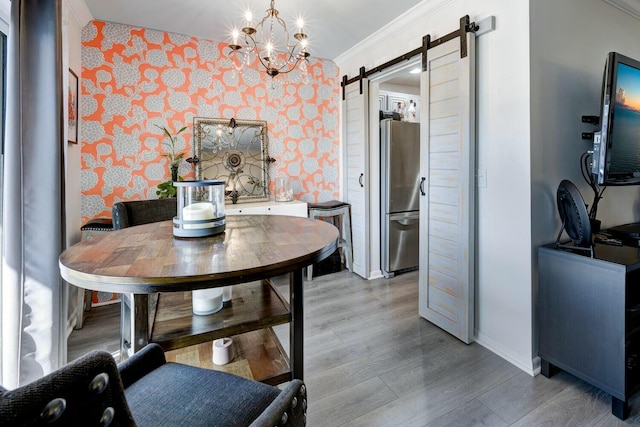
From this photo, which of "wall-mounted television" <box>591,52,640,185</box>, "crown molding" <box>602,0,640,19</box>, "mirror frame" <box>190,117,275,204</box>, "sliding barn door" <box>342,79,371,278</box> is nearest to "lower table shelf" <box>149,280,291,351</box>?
"wall-mounted television" <box>591,52,640,185</box>

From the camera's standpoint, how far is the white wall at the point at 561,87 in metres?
1.89

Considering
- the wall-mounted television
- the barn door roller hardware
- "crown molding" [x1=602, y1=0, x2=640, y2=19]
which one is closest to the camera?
the wall-mounted television

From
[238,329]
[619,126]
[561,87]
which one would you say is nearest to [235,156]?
[238,329]

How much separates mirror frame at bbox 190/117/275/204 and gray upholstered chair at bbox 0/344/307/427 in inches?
102

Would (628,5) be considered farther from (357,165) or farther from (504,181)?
(357,165)

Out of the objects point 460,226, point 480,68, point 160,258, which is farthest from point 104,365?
point 480,68

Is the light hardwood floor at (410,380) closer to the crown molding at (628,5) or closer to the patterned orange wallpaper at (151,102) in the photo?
the patterned orange wallpaper at (151,102)

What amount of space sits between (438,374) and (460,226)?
974 mm

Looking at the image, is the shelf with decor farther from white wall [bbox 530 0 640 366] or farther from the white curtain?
white wall [bbox 530 0 640 366]

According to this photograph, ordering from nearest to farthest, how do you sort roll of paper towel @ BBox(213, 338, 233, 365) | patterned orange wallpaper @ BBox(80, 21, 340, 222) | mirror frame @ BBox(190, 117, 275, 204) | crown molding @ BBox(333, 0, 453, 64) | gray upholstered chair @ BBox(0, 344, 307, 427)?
gray upholstered chair @ BBox(0, 344, 307, 427) < roll of paper towel @ BBox(213, 338, 233, 365) < crown molding @ BBox(333, 0, 453, 64) < patterned orange wallpaper @ BBox(80, 21, 340, 222) < mirror frame @ BBox(190, 117, 275, 204)

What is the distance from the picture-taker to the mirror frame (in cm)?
333

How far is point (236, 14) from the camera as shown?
2742 millimetres

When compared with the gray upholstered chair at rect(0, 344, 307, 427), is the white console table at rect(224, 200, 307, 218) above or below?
above

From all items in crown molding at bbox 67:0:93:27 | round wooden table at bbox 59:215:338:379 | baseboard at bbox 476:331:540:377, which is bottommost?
baseboard at bbox 476:331:540:377
